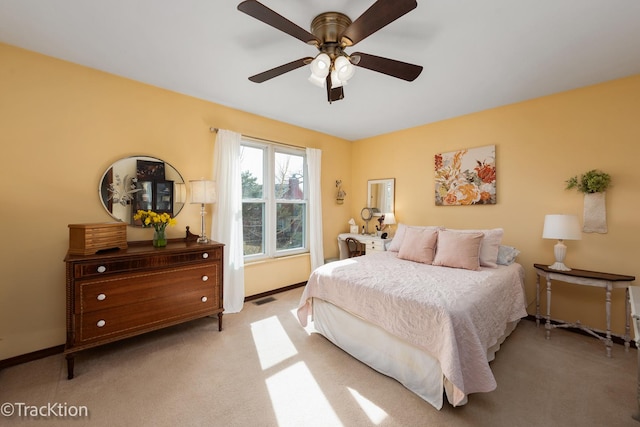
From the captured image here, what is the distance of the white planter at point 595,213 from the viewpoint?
2.52 metres

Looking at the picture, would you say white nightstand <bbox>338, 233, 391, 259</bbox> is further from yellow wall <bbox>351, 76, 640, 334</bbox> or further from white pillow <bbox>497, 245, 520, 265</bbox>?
white pillow <bbox>497, 245, 520, 265</bbox>

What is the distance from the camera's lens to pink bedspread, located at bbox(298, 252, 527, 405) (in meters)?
1.56

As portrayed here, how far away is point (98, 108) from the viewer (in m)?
2.42

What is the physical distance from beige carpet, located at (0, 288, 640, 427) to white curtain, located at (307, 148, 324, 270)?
175cm

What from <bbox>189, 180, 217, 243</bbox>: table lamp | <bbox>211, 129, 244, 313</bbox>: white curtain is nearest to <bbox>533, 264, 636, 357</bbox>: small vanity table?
<bbox>211, 129, 244, 313</bbox>: white curtain

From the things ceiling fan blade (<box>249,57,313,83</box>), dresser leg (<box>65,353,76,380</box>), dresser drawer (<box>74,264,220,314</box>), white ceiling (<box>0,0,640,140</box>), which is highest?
white ceiling (<box>0,0,640,140</box>)

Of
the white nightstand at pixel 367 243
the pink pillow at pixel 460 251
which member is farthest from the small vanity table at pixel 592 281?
the white nightstand at pixel 367 243

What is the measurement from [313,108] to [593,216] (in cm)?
334

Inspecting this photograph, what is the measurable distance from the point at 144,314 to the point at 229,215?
137 centimetres

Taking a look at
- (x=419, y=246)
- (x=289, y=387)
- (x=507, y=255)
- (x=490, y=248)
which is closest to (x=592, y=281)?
(x=507, y=255)

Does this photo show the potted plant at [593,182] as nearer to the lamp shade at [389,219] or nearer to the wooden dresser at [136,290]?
the lamp shade at [389,219]

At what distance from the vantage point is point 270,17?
1.36m

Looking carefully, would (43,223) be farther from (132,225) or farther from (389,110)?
(389,110)

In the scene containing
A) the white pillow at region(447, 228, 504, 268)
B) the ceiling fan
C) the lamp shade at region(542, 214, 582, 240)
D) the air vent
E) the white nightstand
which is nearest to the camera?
the ceiling fan
